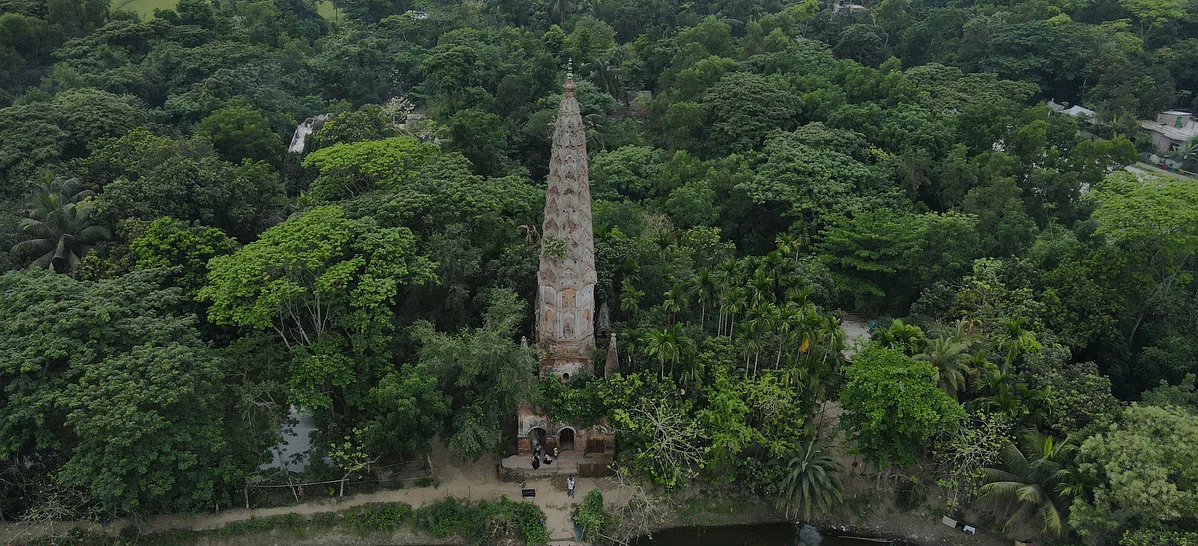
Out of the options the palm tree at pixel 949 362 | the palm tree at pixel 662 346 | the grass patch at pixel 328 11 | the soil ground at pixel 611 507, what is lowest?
the soil ground at pixel 611 507

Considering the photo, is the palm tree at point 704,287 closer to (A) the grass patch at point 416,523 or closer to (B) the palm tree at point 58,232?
(A) the grass patch at point 416,523

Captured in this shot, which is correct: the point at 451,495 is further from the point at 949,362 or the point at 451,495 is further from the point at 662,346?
the point at 949,362

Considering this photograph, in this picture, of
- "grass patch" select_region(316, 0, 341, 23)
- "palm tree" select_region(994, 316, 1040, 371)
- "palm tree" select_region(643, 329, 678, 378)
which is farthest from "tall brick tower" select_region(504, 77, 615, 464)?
"grass patch" select_region(316, 0, 341, 23)

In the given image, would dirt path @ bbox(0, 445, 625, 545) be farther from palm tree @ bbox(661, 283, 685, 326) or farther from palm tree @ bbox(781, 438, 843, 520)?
palm tree @ bbox(661, 283, 685, 326)

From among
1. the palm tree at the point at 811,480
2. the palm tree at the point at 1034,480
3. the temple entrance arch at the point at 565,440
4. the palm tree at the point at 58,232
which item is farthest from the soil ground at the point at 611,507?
the palm tree at the point at 58,232

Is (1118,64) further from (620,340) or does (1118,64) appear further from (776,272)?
(620,340)
